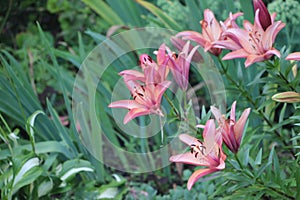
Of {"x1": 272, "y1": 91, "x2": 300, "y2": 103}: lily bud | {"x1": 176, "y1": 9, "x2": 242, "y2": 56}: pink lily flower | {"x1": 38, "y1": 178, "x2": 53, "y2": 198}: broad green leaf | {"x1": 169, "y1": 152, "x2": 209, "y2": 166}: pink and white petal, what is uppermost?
{"x1": 176, "y1": 9, "x2": 242, "y2": 56}: pink lily flower

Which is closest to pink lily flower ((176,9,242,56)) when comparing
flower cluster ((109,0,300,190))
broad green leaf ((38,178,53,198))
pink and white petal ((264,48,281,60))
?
flower cluster ((109,0,300,190))

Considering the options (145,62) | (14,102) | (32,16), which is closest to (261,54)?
(145,62)

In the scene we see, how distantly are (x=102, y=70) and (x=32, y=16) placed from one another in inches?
47.9

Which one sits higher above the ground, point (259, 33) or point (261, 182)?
point (259, 33)

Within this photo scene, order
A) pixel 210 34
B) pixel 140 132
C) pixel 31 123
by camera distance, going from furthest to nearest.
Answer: pixel 140 132
pixel 31 123
pixel 210 34

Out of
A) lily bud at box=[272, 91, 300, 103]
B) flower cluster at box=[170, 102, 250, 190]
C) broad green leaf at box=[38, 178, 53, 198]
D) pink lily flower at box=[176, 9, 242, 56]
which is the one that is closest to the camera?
flower cluster at box=[170, 102, 250, 190]

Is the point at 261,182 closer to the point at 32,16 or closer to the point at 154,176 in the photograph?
the point at 154,176

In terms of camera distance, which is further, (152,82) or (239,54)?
(239,54)

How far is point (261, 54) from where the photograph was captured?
117 centimetres

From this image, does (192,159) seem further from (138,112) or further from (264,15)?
(264,15)

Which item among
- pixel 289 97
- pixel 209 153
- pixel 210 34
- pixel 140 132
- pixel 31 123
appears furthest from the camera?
pixel 140 132

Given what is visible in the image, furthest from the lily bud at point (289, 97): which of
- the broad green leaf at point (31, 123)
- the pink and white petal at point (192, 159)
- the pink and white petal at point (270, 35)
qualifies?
the broad green leaf at point (31, 123)

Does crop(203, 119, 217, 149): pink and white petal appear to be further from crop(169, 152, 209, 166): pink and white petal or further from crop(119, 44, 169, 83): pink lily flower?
crop(119, 44, 169, 83): pink lily flower

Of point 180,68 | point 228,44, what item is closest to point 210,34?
point 228,44
